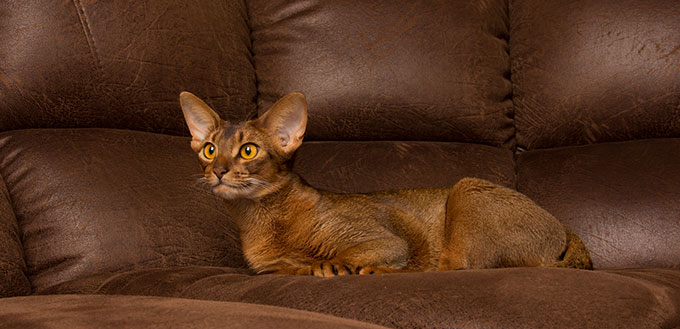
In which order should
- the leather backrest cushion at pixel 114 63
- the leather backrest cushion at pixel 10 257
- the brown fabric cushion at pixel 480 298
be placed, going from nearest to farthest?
the brown fabric cushion at pixel 480 298 → the leather backrest cushion at pixel 10 257 → the leather backrest cushion at pixel 114 63

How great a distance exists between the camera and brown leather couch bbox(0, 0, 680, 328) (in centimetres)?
167

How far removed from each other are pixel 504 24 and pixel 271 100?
1.13m

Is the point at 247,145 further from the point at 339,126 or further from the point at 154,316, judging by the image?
the point at 154,316

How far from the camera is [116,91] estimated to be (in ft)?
7.12

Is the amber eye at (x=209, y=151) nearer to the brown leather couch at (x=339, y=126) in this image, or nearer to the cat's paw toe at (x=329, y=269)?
the brown leather couch at (x=339, y=126)

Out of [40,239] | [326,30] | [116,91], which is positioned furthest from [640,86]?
[40,239]

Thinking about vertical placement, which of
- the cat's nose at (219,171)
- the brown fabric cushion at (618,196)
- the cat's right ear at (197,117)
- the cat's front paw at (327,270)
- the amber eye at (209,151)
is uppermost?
the cat's right ear at (197,117)

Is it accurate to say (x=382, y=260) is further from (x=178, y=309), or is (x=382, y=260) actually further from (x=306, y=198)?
(x=178, y=309)

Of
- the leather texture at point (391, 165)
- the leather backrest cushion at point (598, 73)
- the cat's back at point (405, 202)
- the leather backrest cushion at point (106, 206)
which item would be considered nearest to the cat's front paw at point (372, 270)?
the cat's back at point (405, 202)

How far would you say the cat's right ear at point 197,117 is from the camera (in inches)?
83.1

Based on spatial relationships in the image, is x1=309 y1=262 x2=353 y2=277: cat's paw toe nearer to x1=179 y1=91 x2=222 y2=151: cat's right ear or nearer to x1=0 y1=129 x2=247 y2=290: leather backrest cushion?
x1=0 y1=129 x2=247 y2=290: leather backrest cushion

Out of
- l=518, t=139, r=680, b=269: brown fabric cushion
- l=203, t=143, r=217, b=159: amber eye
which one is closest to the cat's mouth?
l=203, t=143, r=217, b=159: amber eye

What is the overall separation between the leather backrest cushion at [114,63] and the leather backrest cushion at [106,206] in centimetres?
8

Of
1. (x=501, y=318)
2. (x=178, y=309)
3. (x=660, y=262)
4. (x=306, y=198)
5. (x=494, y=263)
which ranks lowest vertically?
(x=660, y=262)
